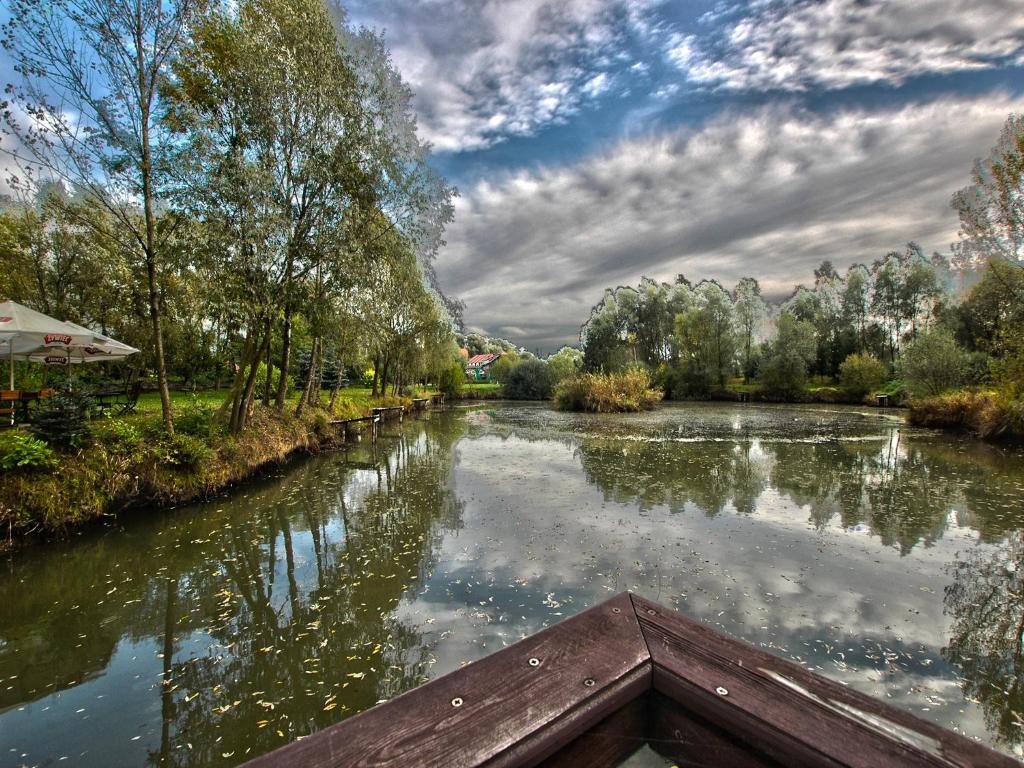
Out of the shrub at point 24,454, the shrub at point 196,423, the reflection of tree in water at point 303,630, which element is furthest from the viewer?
the shrub at point 196,423

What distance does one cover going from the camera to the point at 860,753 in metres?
1.00

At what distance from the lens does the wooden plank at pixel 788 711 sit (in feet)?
3.20

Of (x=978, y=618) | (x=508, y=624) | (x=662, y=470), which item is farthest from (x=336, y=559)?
(x=662, y=470)

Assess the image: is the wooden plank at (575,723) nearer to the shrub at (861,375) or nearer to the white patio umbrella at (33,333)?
the white patio umbrella at (33,333)

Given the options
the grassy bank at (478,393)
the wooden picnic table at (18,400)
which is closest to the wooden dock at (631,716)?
the wooden picnic table at (18,400)

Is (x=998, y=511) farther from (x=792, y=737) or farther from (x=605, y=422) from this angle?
(x=605, y=422)

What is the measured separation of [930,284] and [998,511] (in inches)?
1630

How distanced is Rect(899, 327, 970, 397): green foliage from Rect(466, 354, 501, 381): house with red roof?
204 ft

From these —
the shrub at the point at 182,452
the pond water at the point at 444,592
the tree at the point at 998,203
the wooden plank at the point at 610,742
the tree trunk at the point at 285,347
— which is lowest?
the pond water at the point at 444,592

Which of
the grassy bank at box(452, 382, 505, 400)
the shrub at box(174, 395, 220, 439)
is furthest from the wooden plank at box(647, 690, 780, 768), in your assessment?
the grassy bank at box(452, 382, 505, 400)

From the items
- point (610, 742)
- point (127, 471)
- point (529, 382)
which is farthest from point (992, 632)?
point (529, 382)

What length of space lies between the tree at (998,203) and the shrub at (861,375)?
24.8 m

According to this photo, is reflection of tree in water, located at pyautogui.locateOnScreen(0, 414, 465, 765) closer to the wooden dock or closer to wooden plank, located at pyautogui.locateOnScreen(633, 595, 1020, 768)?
the wooden dock

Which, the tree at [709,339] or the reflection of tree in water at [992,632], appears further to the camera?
the tree at [709,339]
